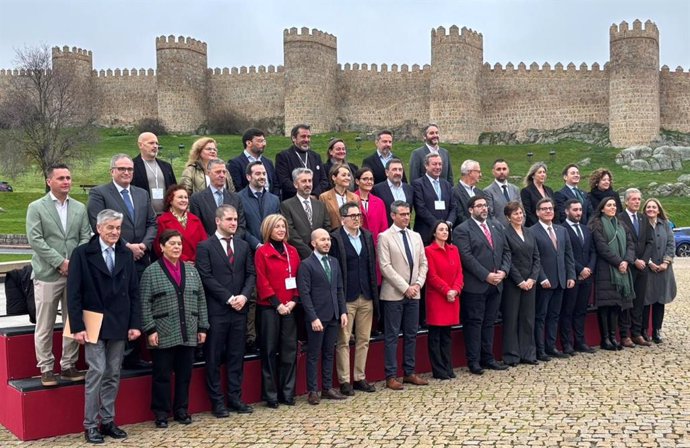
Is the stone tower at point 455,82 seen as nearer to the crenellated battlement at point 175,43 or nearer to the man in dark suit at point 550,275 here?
the crenellated battlement at point 175,43

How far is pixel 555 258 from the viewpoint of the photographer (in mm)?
9125

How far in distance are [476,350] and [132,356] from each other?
3.71 m

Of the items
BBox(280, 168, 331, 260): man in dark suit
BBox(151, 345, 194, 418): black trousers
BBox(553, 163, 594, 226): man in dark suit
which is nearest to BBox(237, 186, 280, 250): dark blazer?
BBox(280, 168, 331, 260): man in dark suit

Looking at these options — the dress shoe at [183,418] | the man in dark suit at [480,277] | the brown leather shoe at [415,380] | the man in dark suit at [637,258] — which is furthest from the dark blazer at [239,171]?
the man in dark suit at [637,258]

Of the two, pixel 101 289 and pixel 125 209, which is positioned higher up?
pixel 125 209

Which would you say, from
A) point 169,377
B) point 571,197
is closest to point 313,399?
point 169,377

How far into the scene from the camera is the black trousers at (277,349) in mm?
7125

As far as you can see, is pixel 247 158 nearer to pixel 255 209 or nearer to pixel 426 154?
pixel 255 209

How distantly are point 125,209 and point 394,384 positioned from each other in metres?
3.14

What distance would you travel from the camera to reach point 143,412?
6.65m

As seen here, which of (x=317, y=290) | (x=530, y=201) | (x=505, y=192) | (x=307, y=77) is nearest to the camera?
(x=317, y=290)

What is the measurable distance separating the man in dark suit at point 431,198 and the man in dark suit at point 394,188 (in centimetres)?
12

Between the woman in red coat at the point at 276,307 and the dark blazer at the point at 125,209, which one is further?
the woman in red coat at the point at 276,307

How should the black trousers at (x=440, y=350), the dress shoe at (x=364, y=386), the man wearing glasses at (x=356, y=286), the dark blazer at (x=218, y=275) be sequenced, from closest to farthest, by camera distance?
the dark blazer at (x=218, y=275) < the man wearing glasses at (x=356, y=286) < the dress shoe at (x=364, y=386) < the black trousers at (x=440, y=350)
